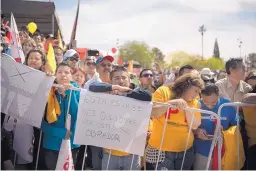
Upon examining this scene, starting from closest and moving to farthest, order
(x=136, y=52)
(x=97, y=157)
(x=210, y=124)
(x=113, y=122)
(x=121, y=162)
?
(x=113, y=122), (x=121, y=162), (x=210, y=124), (x=97, y=157), (x=136, y=52)

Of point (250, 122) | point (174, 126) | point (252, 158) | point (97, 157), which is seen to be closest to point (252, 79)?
point (250, 122)

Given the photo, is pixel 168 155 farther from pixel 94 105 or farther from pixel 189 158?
pixel 94 105

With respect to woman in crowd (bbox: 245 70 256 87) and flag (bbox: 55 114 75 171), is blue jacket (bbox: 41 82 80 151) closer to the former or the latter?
flag (bbox: 55 114 75 171)

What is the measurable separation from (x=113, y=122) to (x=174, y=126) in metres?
0.66

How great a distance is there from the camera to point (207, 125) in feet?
11.9

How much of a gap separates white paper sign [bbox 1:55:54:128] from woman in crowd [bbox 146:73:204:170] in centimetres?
123

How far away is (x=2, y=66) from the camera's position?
139 inches

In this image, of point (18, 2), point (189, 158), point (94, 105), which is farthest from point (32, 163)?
point (18, 2)

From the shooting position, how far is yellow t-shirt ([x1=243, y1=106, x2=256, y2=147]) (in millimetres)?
3668

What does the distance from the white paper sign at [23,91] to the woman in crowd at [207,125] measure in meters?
1.78

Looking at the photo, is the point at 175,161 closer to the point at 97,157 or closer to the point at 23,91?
the point at 97,157

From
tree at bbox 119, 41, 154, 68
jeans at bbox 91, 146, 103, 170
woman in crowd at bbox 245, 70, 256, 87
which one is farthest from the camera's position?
tree at bbox 119, 41, 154, 68

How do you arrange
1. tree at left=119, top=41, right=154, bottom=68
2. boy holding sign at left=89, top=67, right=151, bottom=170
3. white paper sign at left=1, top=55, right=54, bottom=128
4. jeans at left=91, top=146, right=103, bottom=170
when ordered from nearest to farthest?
boy holding sign at left=89, top=67, right=151, bottom=170 < white paper sign at left=1, top=55, right=54, bottom=128 < jeans at left=91, top=146, right=103, bottom=170 < tree at left=119, top=41, right=154, bottom=68

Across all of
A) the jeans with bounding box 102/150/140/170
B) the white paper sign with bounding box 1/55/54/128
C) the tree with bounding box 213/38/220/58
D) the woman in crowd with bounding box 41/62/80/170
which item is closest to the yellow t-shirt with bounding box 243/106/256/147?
the jeans with bounding box 102/150/140/170
